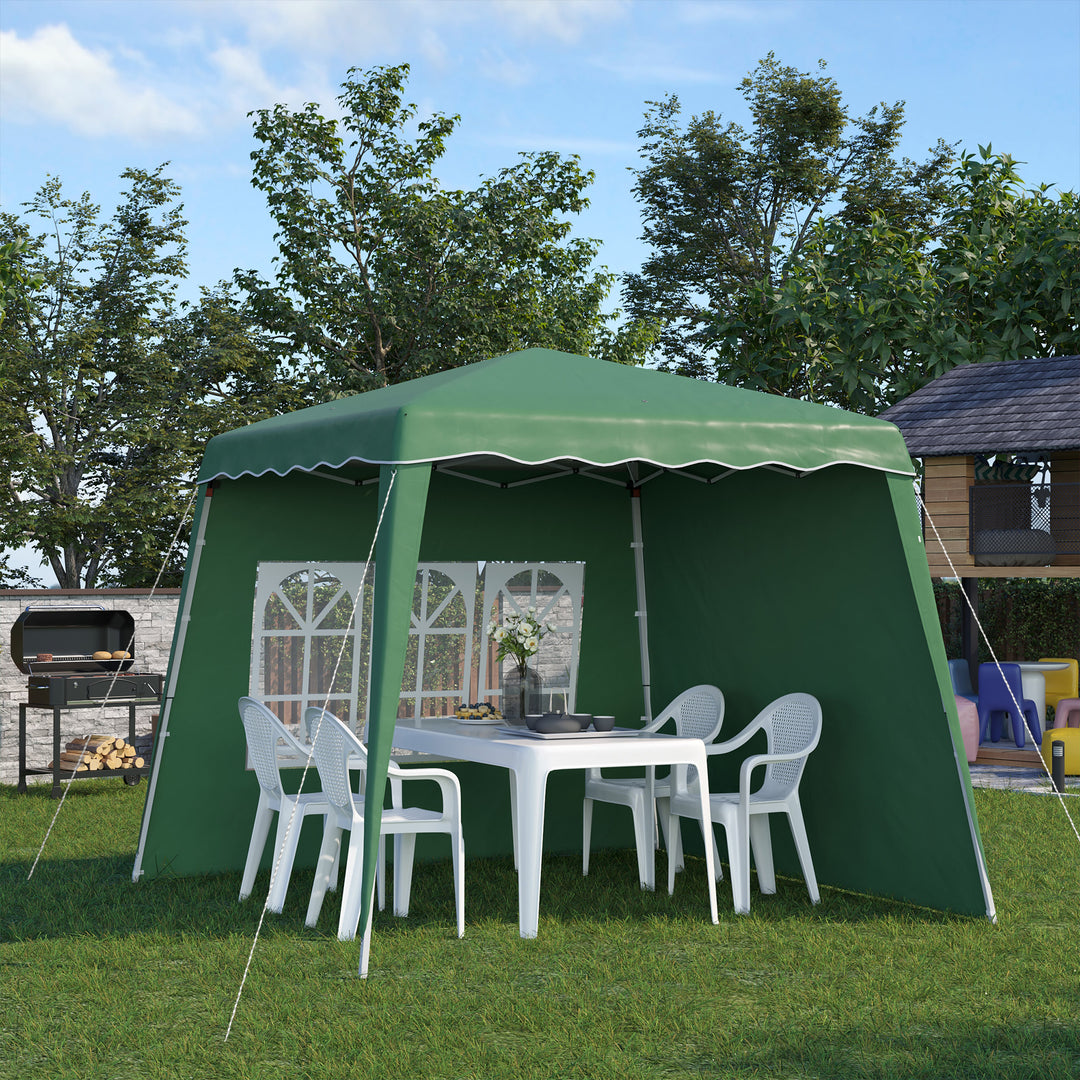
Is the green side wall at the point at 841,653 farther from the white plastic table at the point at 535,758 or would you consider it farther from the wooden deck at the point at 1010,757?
the wooden deck at the point at 1010,757

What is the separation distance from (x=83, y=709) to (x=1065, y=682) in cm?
994

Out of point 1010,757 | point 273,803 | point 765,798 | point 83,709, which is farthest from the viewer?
point 1010,757

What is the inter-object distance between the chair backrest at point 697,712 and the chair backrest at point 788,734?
1.88 ft

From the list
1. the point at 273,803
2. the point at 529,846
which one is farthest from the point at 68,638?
the point at 529,846

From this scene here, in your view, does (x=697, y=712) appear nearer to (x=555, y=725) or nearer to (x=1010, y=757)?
(x=555, y=725)

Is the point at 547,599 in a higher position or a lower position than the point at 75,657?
higher

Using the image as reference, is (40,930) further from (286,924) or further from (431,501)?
(431,501)

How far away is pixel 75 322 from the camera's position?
19.2 meters

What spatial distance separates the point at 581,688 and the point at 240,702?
7.62 ft

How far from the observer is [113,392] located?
19359 millimetres

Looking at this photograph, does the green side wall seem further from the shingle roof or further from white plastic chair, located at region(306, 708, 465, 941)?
the shingle roof

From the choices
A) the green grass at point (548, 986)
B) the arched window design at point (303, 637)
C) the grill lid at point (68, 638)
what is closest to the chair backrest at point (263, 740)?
the green grass at point (548, 986)

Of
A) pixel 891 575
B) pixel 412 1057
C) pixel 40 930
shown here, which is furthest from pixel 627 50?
pixel 412 1057

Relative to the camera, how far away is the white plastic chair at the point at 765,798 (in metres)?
6.83
